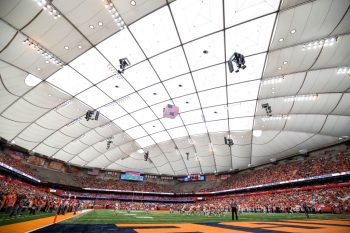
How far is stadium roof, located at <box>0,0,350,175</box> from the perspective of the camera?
15.0 meters

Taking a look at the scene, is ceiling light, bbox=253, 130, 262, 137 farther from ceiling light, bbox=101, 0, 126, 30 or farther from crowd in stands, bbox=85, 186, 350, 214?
ceiling light, bbox=101, 0, 126, 30

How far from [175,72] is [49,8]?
12956 millimetres

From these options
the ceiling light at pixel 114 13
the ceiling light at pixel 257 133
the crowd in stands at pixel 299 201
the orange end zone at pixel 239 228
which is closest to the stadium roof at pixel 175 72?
the ceiling light at pixel 114 13

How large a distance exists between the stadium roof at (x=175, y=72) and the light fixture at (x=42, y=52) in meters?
0.14

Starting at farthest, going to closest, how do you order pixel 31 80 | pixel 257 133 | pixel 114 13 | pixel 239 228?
pixel 257 133 < pixel 31 80 < pixel 114 13 < pixel 239 228

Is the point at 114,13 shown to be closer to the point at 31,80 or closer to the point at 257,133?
the point at 31,80

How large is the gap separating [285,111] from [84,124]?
31295 millimetres

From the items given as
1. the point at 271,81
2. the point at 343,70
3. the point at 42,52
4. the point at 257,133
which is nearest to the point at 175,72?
the point at 271,81

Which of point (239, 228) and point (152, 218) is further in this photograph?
point (152, 218)

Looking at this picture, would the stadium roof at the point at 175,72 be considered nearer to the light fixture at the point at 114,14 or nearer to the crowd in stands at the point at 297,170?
the light fixture at the point at 114,14

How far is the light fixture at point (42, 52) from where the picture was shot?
633 inches

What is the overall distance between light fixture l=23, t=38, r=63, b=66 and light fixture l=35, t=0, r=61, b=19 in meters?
3.63

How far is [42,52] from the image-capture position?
56.5 feet

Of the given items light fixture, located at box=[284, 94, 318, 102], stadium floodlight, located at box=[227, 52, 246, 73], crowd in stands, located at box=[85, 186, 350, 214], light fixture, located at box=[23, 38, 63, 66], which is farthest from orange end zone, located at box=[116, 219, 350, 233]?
light fixture, located at box=[284, 94, 318, 102]
